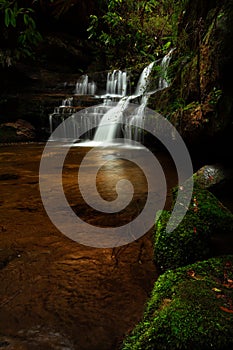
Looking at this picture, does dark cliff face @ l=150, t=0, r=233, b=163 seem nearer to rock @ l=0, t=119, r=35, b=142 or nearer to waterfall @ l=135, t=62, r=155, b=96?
waterfall @ l=135, t=62, r=155, b=96

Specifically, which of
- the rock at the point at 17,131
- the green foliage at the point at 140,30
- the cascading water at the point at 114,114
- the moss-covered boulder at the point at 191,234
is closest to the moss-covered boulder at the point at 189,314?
the moss-covered boulder at the point at 191,234

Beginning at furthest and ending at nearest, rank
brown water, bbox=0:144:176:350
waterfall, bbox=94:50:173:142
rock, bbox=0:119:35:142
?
rock, bbox=0:119:35:142
waterfall, bbox=94:50:173:142
brown water, bbox=0:144:176:350

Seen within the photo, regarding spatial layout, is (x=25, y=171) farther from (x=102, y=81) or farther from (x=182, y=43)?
(x=102, y=81)

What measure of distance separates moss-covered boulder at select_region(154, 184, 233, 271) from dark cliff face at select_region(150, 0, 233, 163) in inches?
83.9

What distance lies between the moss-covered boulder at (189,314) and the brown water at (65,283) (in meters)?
0.24

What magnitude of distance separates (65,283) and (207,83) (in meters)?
4.10

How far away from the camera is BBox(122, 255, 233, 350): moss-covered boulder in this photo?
1372 mm

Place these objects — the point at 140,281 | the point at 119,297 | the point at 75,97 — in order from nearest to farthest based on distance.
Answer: the point at 119,297 < the point at 140,281 < the point at 75,97

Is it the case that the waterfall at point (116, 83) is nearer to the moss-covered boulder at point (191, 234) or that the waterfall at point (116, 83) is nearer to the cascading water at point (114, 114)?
the cascading water at point (114, 114)

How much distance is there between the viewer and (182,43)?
247 inches

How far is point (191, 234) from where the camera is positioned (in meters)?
2.43

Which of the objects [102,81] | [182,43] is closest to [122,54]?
[102,81]

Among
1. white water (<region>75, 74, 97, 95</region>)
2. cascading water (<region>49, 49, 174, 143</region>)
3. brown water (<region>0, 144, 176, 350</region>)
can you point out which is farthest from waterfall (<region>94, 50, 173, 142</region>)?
brown water (<region>0, 144, 176, 350</region>)

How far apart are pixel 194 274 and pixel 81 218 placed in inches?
71.0
